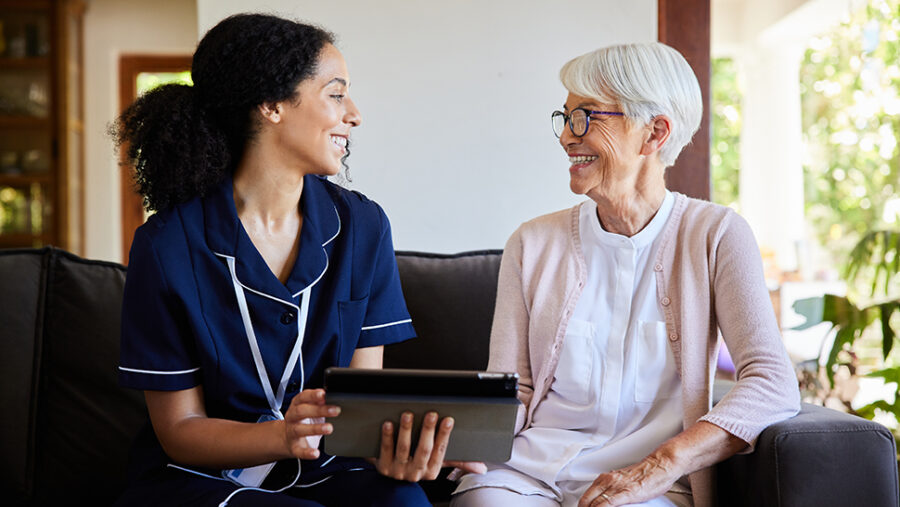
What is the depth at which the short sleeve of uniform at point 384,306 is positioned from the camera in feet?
5.23

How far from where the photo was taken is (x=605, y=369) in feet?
5.15

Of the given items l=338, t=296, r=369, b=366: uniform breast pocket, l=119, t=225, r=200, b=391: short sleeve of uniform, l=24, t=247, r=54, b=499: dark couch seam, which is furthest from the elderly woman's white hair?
l=24, t=247, r=54, b=499: dark couch seam

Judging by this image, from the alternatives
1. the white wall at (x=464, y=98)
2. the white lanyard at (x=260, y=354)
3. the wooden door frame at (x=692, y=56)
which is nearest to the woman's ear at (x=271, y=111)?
the white lanyard at (x=260, y=354)

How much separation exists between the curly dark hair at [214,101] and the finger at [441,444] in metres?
0.64

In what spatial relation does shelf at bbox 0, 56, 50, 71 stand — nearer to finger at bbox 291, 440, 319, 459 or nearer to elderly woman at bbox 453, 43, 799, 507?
elderly woman at bbox 453, 43, 799, 507

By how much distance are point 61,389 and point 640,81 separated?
1.42 meters

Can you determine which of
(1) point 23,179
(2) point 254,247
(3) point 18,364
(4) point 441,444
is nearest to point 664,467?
(4) point 441,444

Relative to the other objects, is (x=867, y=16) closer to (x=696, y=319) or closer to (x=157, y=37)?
(x=696, y=319)

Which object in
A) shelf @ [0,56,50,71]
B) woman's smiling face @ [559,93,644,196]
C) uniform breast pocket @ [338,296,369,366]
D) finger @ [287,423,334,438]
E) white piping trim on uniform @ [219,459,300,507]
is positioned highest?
shelf @ [0,56,50,71]

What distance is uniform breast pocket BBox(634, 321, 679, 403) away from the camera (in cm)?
156

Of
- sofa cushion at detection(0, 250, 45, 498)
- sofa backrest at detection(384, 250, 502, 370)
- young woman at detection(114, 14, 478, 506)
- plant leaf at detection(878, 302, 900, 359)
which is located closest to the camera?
young woman at detection(114, 14, 478, 506)

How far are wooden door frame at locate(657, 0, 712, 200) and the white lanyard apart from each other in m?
1.35

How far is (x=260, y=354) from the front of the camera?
145 cm

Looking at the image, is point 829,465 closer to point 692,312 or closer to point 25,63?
point 692,312
